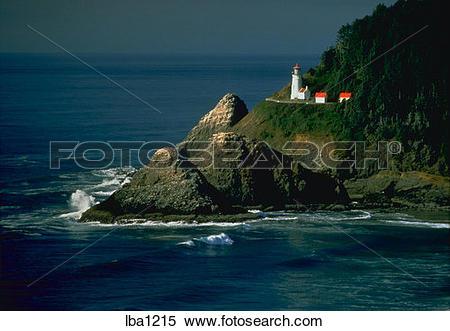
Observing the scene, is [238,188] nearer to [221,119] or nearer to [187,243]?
[187,243]

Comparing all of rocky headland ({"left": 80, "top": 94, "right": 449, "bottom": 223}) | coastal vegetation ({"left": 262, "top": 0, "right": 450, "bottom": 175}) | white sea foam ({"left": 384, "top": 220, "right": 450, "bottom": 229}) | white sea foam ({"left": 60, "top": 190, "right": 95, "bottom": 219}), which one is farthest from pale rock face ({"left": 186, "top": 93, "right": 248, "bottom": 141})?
white sea foam ({"left": 384, "top": 220, "right": 450, "bottom": 229})

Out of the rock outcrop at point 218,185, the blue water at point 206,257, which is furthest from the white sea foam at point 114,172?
the rock outcrop at point 218,185

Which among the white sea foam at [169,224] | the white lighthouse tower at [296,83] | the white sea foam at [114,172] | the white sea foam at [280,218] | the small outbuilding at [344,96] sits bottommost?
the white sea foam at [169,224]

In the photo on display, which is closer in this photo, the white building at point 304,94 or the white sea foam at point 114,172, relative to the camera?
the white sea foam at point 114,172

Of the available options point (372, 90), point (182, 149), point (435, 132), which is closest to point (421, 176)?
point (435, 132)

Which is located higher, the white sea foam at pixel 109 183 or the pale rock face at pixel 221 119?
the pale rock face at pixel 221 119

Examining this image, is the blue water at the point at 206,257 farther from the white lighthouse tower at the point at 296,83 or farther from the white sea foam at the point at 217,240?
the white lighthouse tower at the point at 296,83

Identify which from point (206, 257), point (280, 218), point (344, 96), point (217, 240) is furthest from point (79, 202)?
point (344, 96)
